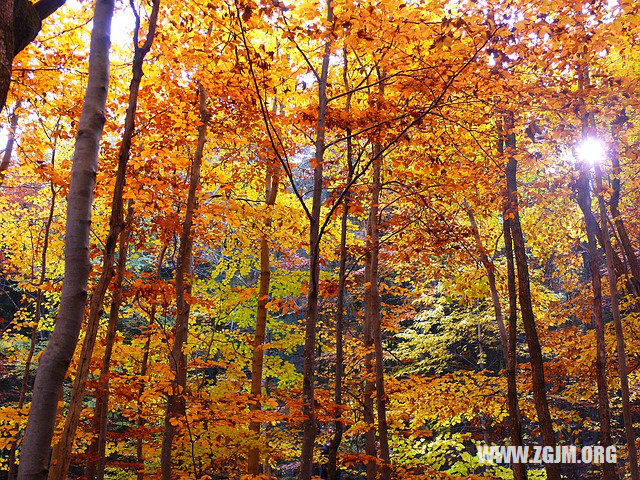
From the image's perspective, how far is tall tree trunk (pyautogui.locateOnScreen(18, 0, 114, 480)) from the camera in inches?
76.7

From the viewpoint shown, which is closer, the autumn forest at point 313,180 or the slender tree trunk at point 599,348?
the autumn forest at point 313,180

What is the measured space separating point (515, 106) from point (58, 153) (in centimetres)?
1404

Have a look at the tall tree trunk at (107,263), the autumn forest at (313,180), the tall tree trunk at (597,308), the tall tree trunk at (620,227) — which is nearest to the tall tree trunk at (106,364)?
the autumn forest at (313,180)

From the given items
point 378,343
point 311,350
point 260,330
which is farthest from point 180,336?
point 311,350

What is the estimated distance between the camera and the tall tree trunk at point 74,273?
1.95 meters

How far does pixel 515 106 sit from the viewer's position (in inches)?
225

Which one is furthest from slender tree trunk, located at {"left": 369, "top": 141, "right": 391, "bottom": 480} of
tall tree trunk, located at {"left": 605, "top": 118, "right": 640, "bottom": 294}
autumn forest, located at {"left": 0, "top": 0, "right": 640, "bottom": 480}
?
tall tree trunk, located at {"left": 605, "top": 118, "right": 640, "bottom": 294}

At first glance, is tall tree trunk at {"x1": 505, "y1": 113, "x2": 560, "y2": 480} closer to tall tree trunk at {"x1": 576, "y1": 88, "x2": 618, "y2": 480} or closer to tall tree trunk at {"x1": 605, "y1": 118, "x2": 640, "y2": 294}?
tall tree trunk at {"x1": 576, "y1": 88, "x2": 618, "y2": 480}

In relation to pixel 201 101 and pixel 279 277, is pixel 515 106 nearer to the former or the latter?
pixel 201 101

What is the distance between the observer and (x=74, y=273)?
2131mm

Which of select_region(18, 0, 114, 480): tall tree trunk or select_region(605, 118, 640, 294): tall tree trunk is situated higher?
select_region(605, 118, 640, 294): tall tree trunk

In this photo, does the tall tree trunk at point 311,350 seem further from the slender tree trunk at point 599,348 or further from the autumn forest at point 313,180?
the slender tree trunk at point 599,348

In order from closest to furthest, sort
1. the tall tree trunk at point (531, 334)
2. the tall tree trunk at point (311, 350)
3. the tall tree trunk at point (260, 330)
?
the tall tree trunk at point (311, 350) < the tall tree trunk at point (531, 334) < the tall tree trunk at point (260, 330)

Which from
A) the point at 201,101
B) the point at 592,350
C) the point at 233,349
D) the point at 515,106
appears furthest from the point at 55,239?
the point at 592,350
